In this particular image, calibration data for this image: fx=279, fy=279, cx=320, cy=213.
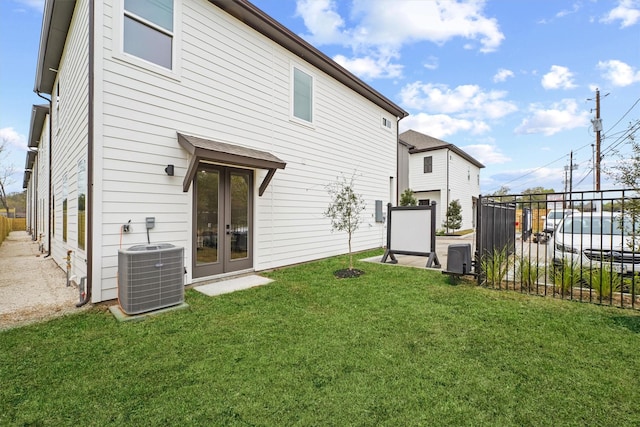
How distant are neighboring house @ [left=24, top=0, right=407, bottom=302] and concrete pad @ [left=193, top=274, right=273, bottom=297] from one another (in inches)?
12.3

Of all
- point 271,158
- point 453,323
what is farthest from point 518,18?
point 453,323

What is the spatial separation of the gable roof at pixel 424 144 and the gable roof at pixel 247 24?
37.8 ft

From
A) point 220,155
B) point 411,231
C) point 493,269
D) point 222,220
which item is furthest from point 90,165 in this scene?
point 493,269

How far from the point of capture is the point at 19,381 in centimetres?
233

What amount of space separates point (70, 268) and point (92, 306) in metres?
2.12

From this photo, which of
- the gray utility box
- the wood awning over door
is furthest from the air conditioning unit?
the gray utility box

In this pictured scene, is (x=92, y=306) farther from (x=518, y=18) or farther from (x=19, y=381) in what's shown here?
(x=518, y=18)

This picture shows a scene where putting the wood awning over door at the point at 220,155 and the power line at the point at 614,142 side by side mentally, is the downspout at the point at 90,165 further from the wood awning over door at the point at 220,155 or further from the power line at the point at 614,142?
the power line at the point at 614,142

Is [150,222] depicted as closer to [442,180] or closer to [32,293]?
[32,293]

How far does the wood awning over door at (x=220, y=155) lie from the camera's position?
15.3ft

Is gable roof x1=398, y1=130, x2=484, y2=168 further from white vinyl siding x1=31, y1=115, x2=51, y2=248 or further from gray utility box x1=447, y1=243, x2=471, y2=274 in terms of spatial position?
white vinyl siding x1=31, y1=115, x2=51, y2=248

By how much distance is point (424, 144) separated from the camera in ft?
68.8

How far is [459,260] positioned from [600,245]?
2384 millimetres

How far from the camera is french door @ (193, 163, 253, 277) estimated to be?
17.6 ft
